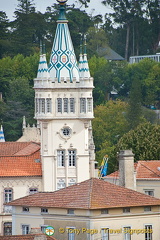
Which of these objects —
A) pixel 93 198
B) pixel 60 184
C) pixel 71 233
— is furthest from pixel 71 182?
pixel 71 233

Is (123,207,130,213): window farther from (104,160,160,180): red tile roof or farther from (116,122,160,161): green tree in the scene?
(116,122,160,161): green tree

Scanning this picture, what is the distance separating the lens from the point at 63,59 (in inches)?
4813

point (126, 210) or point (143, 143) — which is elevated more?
point (143, 143)

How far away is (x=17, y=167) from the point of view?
120 m

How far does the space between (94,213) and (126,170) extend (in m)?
11.9

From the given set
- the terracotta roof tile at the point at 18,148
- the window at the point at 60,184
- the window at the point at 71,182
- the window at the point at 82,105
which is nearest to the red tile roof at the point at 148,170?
the window at the point at 71,182

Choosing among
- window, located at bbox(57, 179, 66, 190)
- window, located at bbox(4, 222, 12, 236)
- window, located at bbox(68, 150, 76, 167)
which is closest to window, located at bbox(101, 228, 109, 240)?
window, located at bbox(4, 222, 12, 236)

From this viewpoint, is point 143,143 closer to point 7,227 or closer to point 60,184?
point 60,184

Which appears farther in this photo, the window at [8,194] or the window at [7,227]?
the window at [8,194]

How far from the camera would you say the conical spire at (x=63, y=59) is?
12156 centimetres

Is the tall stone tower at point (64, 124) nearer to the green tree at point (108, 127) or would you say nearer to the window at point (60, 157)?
the window at point (60, 157)

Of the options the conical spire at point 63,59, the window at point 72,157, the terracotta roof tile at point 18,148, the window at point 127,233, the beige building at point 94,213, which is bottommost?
the window at point 127,233

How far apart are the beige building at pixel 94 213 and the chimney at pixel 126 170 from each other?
6265mm

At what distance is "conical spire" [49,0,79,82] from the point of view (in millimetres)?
121562
